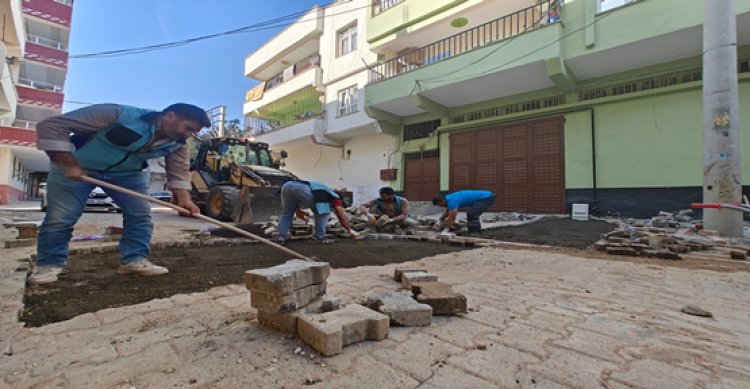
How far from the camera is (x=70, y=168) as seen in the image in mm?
2328

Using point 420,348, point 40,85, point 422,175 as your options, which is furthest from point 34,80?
point 420,348

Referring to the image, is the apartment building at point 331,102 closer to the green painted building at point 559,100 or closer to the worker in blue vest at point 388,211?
the green painted building at point 559,100

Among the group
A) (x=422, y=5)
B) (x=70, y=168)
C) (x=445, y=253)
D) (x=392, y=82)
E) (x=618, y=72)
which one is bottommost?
(x=445, y=253)

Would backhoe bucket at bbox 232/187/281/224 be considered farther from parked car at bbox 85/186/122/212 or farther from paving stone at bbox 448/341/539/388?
paving stone at bbox 448/341/539/388

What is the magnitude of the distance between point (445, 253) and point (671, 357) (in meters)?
2.87

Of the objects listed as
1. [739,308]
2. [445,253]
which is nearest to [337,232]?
[445,253]

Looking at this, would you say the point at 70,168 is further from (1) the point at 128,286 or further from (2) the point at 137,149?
(1) the point at 128,286

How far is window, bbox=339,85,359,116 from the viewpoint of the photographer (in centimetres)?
1425

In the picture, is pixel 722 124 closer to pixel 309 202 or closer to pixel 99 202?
pixel 309 202

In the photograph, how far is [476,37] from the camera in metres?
11.3

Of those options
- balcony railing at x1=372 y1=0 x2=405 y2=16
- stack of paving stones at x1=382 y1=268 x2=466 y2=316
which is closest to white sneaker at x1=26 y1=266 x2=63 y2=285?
stack of paving stones at x1=382 y1=268 x2=466 y2=316

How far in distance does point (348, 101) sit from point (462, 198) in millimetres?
9543

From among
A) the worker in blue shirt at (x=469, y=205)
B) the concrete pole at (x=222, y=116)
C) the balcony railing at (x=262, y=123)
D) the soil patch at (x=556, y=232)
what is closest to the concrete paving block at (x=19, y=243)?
the worker in blue shirt at (x=469, y=205)

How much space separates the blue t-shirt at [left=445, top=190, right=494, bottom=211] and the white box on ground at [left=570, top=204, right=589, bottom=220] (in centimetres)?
338
